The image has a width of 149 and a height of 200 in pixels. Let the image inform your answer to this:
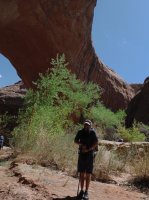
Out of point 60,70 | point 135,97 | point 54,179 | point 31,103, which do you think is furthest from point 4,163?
point 135,97

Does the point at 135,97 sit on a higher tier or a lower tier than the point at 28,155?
higher

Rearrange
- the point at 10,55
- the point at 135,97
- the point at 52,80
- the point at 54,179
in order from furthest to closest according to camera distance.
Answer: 1. the point at 135,97
2. the point at 10,55
3. the point at 52,80
4. the point at 54,179

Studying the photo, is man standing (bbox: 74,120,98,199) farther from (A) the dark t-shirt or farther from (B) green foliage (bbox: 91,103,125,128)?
(B) green foliage (bbox: 91,103,125,128)

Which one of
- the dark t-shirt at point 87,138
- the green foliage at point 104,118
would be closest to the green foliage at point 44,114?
the dark t-shirt at point 87,138

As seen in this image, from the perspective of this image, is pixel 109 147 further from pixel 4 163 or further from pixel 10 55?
pixel 10 55

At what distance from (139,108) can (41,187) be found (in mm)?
28106

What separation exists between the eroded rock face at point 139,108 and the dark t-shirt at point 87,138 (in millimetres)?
27041

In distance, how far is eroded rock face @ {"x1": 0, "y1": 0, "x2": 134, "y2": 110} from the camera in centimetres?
2248

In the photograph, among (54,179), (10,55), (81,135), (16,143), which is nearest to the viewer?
(81,135)

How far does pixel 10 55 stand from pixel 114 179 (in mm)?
15928

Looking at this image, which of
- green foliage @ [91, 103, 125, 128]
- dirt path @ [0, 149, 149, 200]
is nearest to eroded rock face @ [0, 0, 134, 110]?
green foliage @ [91, 103, 125, 128]

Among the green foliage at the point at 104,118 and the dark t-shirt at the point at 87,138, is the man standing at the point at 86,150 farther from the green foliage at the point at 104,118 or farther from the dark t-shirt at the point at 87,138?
the green foliage at the point at 104,118

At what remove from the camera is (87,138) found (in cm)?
747

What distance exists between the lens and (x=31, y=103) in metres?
15.0
